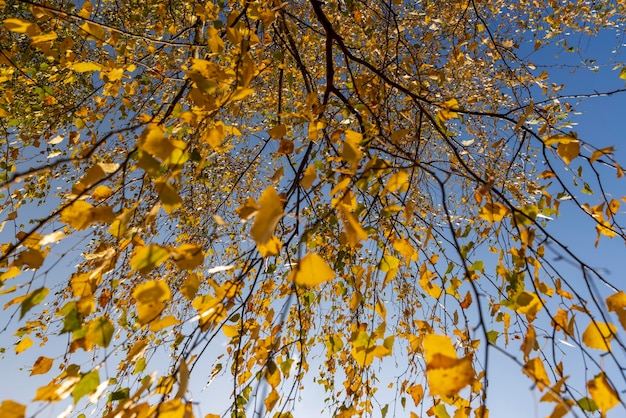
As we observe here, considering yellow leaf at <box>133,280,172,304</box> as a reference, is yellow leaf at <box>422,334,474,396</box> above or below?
below

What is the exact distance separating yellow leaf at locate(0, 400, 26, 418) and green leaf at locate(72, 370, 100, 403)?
73 millimetres

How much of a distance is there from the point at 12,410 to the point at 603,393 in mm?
974

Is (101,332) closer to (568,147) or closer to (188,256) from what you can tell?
(188,256)

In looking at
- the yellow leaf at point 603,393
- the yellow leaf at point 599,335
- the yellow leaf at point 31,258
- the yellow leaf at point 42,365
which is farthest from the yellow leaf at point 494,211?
the yellow leaf at point 42,365

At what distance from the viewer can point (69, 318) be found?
805mm

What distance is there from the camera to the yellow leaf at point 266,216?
61 centimetres

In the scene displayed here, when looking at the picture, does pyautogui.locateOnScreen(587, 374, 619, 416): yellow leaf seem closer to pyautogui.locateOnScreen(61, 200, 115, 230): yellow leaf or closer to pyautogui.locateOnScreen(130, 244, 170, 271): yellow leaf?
pyautogui.locateOnScreen(130, 244, 170, 271): yellow leaf

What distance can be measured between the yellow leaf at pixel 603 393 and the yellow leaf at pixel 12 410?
3.12 feet

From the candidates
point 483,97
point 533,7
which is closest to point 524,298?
point 483,97

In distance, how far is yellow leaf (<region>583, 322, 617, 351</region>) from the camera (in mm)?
787

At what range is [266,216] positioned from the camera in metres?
0.63

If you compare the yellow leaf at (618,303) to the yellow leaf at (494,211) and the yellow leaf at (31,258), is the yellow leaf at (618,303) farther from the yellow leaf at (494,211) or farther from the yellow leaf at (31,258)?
the yellow leaf at (31,258)

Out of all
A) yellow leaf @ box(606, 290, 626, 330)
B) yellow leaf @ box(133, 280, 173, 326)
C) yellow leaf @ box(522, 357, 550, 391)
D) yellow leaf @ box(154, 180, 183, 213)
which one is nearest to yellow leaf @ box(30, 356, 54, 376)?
yellow leaf @ box(133, 280, 173, 326)

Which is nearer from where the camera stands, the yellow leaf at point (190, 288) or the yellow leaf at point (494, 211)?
the yellow leaf at point (190, 288)
